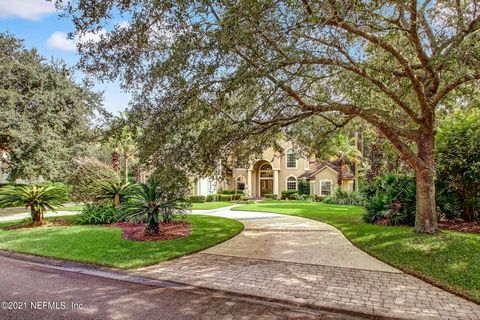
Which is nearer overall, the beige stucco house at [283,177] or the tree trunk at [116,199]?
the tree trunk at [116,199]

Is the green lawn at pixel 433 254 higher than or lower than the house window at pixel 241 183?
lower

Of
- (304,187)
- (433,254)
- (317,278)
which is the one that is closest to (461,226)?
(433,254)

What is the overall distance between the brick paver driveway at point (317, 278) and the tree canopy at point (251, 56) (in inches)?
112

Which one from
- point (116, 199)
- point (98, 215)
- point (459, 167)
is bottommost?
point (98, 215)

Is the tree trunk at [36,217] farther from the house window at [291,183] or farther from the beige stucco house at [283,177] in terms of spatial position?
the house window at [291,183]

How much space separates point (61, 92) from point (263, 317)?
2162 centimetres

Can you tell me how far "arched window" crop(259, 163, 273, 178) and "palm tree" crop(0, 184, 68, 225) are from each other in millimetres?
25769

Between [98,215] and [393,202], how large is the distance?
12493mm

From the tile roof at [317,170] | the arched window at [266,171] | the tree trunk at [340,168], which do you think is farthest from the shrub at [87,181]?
the arched window at [266,171]

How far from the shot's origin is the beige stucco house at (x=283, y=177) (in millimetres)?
31000

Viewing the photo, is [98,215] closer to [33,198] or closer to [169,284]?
[33,198]

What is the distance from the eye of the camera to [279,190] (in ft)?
112

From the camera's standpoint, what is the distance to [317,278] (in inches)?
229

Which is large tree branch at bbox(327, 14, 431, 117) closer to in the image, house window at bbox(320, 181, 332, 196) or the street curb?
the street curb
